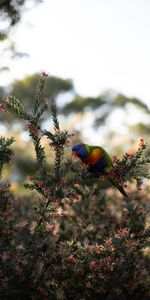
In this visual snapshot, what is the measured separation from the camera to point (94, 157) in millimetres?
4922

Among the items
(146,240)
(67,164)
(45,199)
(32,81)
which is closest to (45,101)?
(67,164)

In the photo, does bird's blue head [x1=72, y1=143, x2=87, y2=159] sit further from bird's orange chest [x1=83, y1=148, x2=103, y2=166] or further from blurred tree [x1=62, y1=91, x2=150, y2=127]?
blurred tree [x1=62, y1=91, x2=150, y2=127]

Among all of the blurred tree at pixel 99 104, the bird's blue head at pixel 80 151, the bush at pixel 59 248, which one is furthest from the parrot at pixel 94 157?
the blurred tree at pixel 99 104

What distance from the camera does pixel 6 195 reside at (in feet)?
14.1

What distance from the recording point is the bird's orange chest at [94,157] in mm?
4816

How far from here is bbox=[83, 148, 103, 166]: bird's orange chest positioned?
4.82 metres

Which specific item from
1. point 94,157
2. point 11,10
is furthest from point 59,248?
point 11,10

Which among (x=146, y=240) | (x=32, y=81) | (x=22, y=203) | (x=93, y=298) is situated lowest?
(x=93, y=298)

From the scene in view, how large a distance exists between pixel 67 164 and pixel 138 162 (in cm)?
70

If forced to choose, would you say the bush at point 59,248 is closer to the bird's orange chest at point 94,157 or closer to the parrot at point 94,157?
the parrot at point 94,157

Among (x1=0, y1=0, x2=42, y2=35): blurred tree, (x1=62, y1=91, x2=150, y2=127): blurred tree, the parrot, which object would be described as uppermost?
(x1=62, y1=91, x2=150, y2=127): blurred tree

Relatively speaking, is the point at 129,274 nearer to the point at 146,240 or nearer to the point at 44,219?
the point at 146,240

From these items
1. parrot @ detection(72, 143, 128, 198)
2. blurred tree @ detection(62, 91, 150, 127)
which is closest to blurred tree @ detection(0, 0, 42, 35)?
parrot @ detection(72, 143, 128, 198)

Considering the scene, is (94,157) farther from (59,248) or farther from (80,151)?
(59,248)
